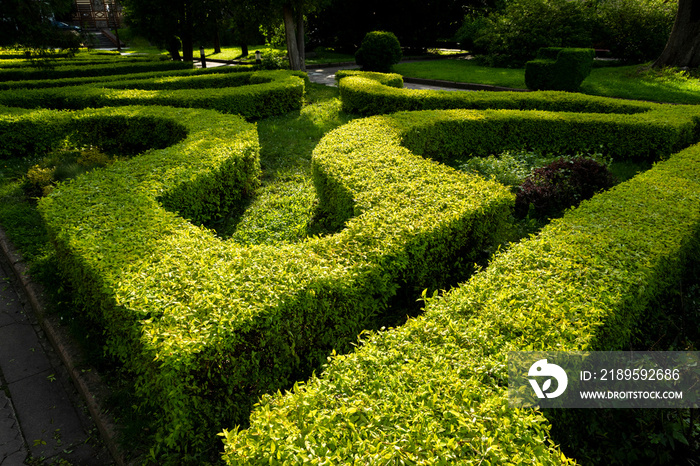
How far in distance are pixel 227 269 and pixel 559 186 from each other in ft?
18.6

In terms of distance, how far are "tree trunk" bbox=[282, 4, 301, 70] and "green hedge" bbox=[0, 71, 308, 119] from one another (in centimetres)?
559

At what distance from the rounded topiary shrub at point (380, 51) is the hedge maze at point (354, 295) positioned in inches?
623

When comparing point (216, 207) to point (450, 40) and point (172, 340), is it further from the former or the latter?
point (450, 40)

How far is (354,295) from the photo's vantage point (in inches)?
148

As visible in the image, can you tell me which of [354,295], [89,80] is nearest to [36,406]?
[354,295]

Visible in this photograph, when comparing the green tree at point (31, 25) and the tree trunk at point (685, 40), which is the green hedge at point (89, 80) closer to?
the green tree at point (31, 25)

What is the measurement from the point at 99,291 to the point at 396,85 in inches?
531

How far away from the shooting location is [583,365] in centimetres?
290

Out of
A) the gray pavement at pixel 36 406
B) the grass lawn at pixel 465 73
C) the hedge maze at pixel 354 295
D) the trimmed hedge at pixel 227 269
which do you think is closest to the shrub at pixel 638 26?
the grass lawn at pixel 465 73

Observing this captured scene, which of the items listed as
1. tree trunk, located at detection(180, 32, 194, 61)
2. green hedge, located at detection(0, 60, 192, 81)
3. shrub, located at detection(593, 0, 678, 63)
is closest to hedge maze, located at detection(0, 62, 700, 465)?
green hedge, located at detection(0, 60, 192, 81)

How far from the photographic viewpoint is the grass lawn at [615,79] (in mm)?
15133

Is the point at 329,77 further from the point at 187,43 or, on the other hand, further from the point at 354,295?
the point at 354,295

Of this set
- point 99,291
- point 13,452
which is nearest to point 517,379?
point 99,291

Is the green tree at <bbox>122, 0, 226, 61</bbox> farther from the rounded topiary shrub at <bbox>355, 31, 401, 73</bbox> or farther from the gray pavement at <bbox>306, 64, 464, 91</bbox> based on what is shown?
the rounded topiary shrub at <bbox>355, 31, 401, 73</bbox>
